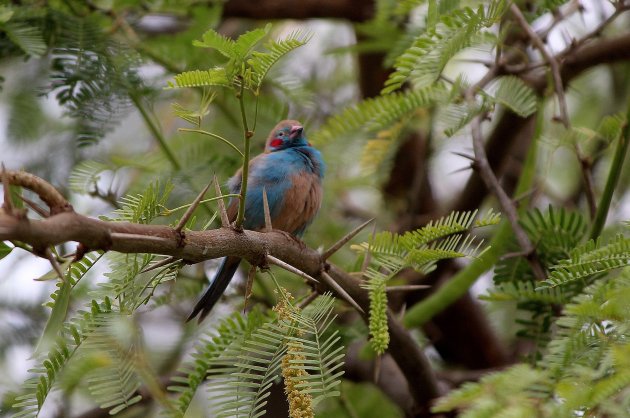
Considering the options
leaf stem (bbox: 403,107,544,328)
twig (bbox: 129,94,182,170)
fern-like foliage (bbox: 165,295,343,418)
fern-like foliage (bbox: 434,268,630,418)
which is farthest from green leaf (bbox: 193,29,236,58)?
twig (bbox: 129,94,182,170)

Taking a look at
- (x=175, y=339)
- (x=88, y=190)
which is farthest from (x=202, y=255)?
(x=175, y=339)

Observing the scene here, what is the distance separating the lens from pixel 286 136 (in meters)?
4.84

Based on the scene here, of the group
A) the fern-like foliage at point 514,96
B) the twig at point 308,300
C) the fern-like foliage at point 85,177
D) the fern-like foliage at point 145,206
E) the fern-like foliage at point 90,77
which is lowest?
the twig at point 308,300

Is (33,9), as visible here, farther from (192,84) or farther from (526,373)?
(526,373)

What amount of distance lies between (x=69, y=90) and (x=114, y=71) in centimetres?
26

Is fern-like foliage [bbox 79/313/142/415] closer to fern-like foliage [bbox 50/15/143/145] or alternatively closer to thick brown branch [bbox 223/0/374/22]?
fern-like foliage [bbox 50/15/143/145]

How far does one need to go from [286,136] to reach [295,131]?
0.12 m

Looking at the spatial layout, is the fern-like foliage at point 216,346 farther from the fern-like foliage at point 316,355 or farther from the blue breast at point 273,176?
the blue breast at point 273,176

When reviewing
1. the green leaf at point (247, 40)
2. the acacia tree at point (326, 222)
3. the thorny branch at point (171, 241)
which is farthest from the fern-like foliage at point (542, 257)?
the green leaf at point (247, 40)

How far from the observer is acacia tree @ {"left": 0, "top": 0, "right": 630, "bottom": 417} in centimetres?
225

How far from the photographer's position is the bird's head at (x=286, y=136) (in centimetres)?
475

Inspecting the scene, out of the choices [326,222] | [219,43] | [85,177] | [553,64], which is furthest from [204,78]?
[326,222]

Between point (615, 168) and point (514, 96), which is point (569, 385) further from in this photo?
point (514, 96)

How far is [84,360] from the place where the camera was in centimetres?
284
